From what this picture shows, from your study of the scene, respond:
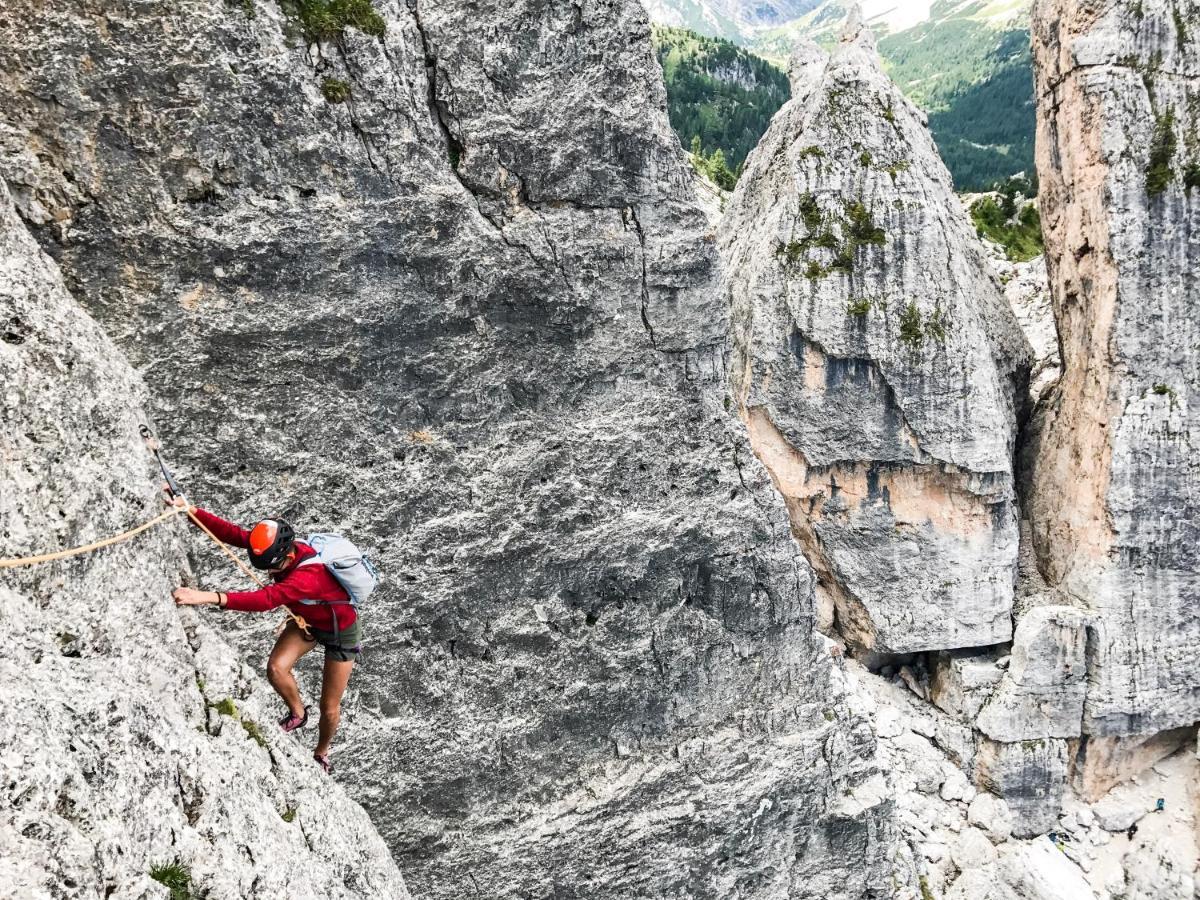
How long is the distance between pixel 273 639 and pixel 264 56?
20.9 ft

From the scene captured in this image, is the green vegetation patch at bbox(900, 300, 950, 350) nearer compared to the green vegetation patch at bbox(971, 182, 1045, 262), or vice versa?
the green vegetation patch at bbox(900, 300, 950, 350)

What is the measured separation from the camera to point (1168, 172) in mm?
20094

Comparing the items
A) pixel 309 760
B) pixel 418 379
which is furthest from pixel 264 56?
pixel 309 760

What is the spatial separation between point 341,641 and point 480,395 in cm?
353

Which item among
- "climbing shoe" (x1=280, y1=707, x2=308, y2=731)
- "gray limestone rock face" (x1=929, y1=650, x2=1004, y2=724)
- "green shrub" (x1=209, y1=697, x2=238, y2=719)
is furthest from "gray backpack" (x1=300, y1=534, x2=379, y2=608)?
"gray limestone rock face" (x1=929, y1=650, x2=1004, y2=724)

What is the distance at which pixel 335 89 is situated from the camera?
28.6 ft

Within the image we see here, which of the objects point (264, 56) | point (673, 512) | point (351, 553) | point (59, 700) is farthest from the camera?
point (673, 512)

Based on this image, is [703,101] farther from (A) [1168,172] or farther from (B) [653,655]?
(B) [653,655]

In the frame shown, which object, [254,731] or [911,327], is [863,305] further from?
[254,731]

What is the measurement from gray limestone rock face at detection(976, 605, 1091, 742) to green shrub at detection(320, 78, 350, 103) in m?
22.7

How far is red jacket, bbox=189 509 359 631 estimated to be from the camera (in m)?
7.09

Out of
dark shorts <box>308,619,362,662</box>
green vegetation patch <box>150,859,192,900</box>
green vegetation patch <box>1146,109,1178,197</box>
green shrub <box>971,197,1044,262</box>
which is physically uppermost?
green shrub <box>971,197,1044,262</box>

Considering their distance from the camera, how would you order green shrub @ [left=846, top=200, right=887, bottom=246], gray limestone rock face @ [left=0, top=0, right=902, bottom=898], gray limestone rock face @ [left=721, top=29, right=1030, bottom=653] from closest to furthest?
gray limestone rock face @ [left=0, top=0, right=902, bottom=898] → gray limestone rock face @ [left=721, top=29, right=1030, bottom=653] → green shrub @ [left=846, top=200, right=887, bottom=246]

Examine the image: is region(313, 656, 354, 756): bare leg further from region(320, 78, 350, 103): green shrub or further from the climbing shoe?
region(320, 78, 350, 103): green shrub
